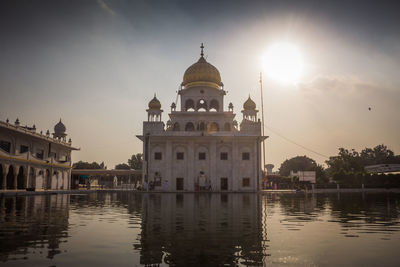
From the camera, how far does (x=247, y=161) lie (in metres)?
44.0

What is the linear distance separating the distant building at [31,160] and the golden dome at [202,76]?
20.0 metres

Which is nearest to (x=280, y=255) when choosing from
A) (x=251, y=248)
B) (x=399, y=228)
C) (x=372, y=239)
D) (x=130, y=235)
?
(x=251, y=248)

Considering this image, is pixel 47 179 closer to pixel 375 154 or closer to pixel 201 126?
pixel 201 126

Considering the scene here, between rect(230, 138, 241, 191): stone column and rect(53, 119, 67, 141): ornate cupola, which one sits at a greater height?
rect(53, 119, 67, 141): ornate cupola

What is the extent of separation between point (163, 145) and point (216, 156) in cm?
697

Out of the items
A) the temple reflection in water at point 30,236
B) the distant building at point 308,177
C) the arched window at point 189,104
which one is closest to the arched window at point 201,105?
the arched window at point 189,104

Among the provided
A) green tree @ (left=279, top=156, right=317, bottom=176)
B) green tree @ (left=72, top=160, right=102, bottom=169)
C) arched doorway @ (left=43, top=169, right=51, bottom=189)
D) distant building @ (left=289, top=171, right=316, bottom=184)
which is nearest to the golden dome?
distant building @ (left=289, top=171, right=316, bottom=184)

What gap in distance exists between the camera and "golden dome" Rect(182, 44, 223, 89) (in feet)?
159

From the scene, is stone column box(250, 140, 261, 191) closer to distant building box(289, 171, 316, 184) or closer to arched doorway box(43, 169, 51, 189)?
distant building box(289, 171, 316, 184)

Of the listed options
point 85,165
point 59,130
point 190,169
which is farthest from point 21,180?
point 85,165

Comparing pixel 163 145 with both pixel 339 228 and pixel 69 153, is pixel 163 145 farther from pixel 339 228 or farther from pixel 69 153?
pixel 339 228

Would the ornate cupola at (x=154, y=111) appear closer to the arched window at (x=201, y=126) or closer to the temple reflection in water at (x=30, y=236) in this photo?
the arched window at (x=201, y=126)

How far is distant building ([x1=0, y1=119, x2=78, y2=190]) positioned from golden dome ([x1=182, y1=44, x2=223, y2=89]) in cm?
1999

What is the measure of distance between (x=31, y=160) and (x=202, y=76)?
24171 mm
